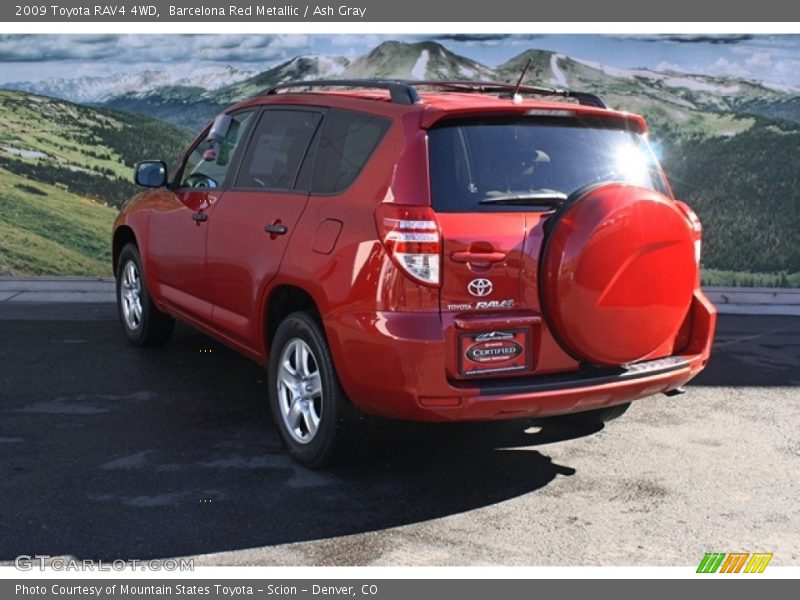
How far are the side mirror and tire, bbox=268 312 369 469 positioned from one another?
1944 mm

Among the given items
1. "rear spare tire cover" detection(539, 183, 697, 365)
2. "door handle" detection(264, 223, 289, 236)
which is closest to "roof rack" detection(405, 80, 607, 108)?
"rear spare tire cover" detection(539, 183, 697, 365)

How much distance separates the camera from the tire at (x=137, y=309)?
7340mm

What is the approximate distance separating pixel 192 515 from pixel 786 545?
8.13 feet

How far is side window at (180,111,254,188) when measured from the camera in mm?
6066

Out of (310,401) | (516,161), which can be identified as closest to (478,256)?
(516,161)

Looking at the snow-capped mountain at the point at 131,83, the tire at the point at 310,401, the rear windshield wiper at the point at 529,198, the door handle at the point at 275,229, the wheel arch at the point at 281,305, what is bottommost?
the tire at the point at 310,401

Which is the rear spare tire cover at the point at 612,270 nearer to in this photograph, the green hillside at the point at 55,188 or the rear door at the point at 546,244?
the rear door at the point at 546,244

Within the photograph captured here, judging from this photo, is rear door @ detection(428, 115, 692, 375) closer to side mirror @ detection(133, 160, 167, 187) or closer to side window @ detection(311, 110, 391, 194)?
side window @ detection(311, 110, 391, 194)

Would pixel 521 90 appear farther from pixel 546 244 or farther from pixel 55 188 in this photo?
pixel 55 188

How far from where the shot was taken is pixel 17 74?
1042cm

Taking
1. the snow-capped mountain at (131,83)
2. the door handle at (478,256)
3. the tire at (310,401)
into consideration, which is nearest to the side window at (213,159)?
the tire at (310,401)

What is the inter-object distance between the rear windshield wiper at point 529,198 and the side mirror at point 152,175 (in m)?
2.95

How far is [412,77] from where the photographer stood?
10.7 metres

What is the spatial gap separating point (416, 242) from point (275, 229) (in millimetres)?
1110
